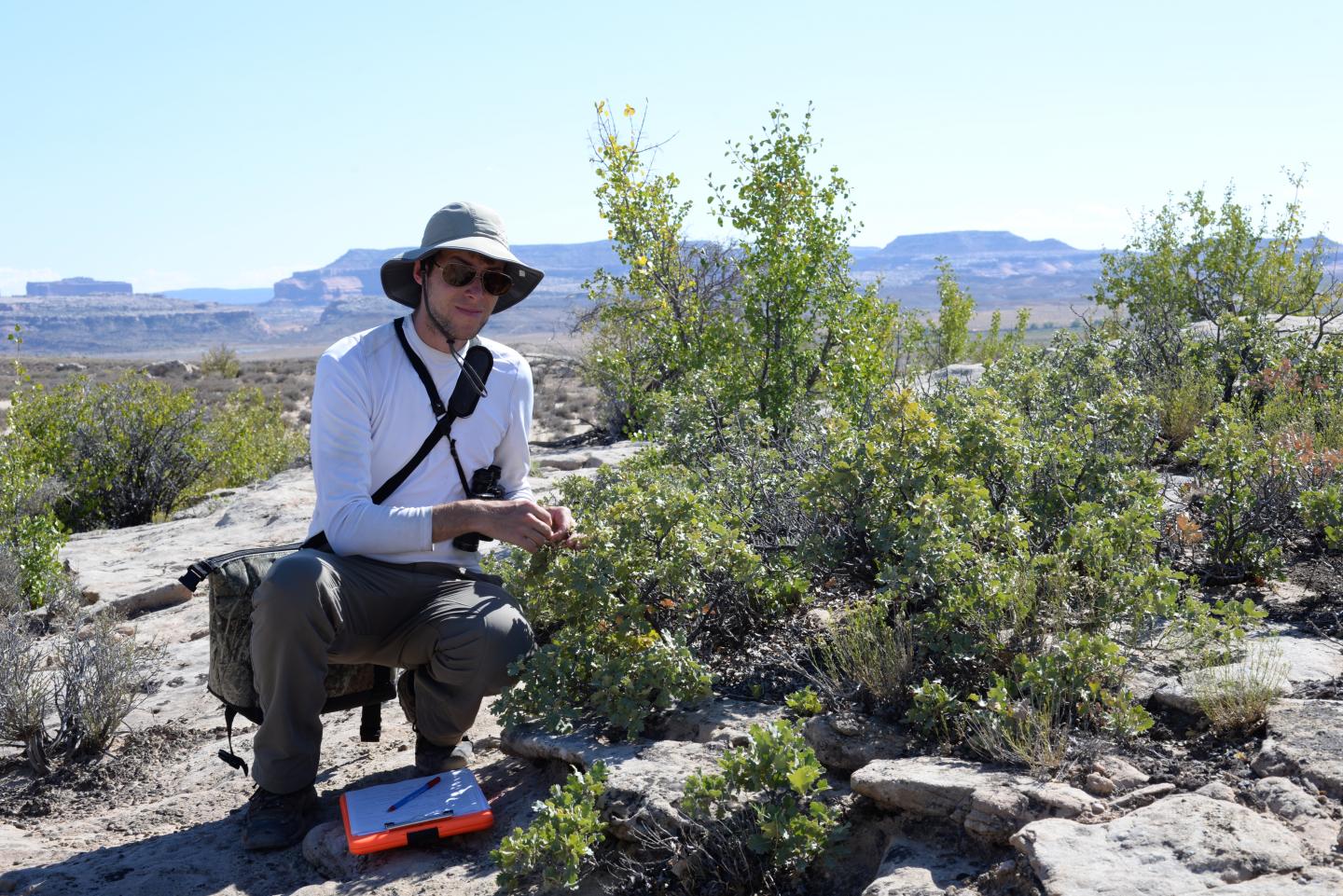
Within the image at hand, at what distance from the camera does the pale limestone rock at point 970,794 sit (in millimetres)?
2711

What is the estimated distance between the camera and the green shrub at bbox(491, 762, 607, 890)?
2.80 meters

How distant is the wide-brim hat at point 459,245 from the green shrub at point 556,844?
1843 millimetres

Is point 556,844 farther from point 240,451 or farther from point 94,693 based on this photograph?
point 240,451

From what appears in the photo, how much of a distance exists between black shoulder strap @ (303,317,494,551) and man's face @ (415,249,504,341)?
120 millimetres

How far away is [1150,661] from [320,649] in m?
2.64

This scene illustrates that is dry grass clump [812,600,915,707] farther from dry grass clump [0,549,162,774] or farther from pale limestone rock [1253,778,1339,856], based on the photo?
dry grass clump [0,549,162,774]

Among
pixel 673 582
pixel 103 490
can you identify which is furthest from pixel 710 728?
pixel 103 490

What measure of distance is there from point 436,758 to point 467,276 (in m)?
1.70

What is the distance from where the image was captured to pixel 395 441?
386 cm

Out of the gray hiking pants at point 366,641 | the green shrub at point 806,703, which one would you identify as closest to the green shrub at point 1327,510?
the green shrub at point 806,703

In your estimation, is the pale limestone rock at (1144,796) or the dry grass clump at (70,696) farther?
the dry grass clump at (70,696)

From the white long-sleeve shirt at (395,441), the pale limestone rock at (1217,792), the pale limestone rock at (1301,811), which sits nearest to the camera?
the pale limestone rock at (1301,811)

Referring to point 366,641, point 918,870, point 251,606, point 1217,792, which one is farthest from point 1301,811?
point 251,606

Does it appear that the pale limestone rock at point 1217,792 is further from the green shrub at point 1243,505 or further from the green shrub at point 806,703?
the green shrub at point 1243,505
